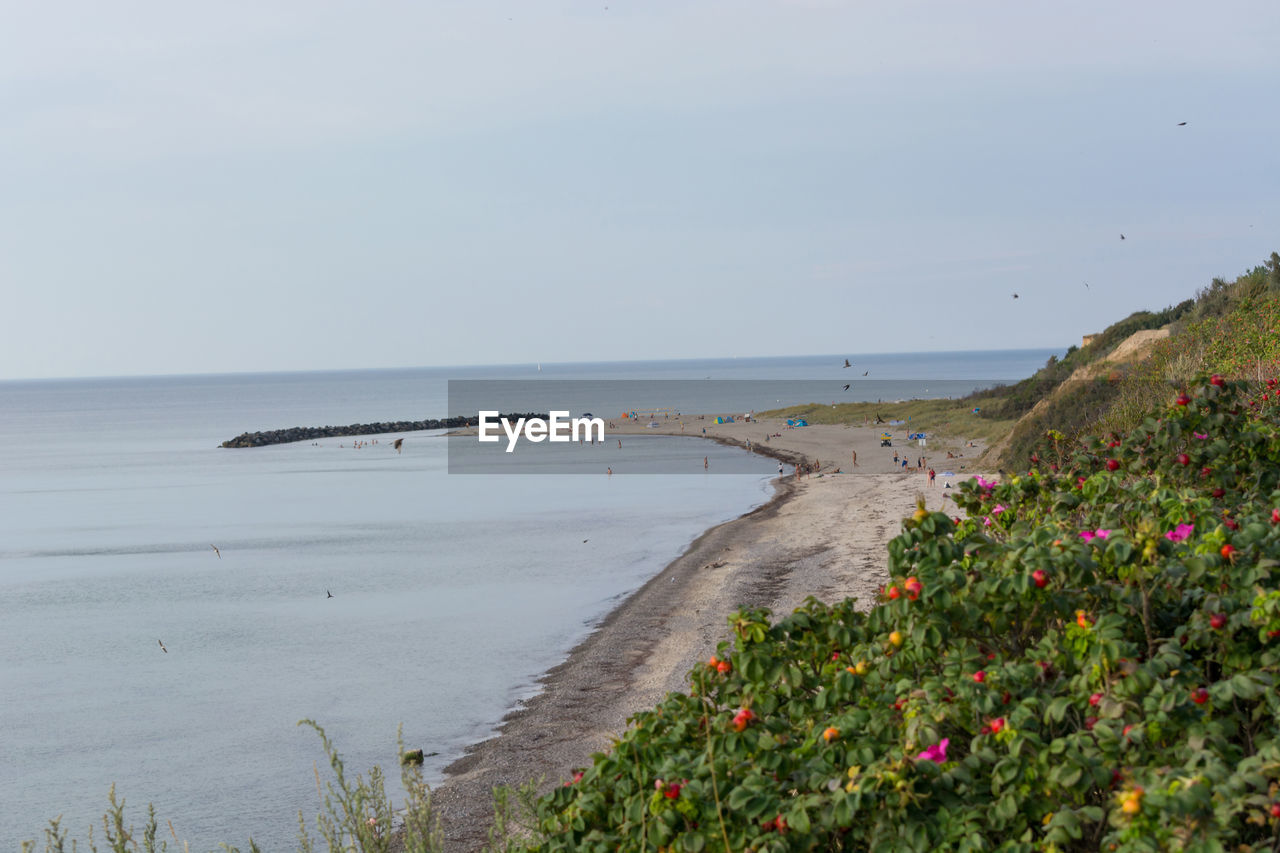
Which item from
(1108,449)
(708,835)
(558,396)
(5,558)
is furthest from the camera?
(558,396)

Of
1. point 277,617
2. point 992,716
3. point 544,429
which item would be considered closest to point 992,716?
point 992,716

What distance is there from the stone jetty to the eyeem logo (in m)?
3.07

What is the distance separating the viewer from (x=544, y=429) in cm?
10938

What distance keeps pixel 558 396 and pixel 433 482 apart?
121m

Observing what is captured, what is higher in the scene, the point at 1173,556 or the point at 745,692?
the point at 1173,556

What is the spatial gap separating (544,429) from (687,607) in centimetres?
8494


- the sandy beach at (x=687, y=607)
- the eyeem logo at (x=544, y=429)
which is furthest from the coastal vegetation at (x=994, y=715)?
the eyeem logo at (x=544, y=429)

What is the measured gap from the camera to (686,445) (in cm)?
8444

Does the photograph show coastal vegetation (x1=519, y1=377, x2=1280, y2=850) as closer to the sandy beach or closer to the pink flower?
the pink flower

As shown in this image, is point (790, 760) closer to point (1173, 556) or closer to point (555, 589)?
point (1173, 556)

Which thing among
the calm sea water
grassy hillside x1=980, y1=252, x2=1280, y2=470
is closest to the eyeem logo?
the calm sea water

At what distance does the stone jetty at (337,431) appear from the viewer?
335 ft

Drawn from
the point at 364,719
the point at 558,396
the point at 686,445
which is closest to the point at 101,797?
the point at 364,719

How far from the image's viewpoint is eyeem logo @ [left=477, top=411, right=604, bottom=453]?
327ft
